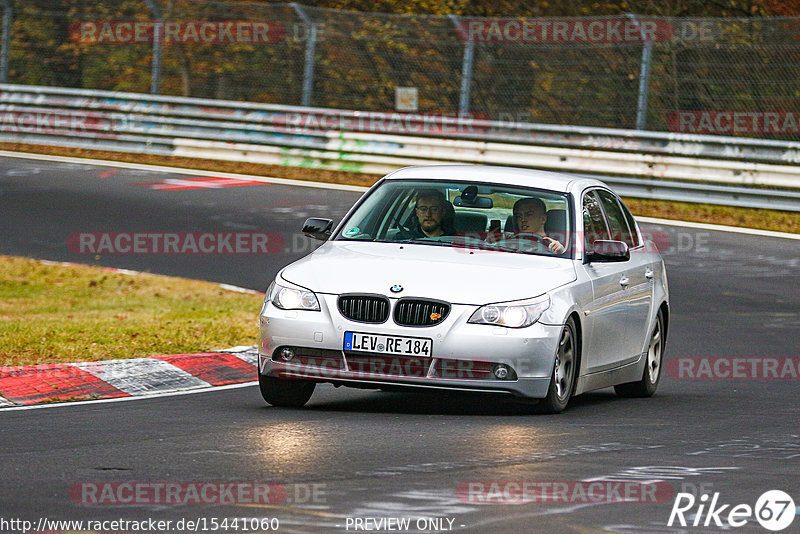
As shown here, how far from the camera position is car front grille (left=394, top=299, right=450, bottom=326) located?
8.67 meters

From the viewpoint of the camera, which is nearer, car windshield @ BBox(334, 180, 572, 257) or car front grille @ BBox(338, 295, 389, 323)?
car front grille @ BBox(338, 295, 389, 323)

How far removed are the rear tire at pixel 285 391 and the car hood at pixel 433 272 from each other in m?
0.64

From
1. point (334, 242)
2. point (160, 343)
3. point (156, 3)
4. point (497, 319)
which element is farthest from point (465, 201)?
point (156, 3)

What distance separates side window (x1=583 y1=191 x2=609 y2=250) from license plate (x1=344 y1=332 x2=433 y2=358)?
5.65 feet

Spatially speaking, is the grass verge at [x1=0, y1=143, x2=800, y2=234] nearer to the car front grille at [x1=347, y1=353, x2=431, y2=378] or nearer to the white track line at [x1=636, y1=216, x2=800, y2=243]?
the white track line at [x1=636, y1=216, x2=800, y2=243]

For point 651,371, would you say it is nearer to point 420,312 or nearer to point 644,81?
point 420,312

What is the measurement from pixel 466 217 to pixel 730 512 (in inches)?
158

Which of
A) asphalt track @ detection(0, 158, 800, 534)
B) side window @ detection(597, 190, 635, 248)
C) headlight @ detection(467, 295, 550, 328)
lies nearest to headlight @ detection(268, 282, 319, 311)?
asphalt track @ detection(0, 158, 800, 534)

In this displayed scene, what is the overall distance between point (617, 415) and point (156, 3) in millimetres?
19883

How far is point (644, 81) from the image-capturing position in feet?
77.1

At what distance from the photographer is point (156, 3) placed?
90.7 ft

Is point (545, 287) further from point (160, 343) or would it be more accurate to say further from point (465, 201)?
point (160, 343)

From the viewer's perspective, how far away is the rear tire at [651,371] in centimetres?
1077

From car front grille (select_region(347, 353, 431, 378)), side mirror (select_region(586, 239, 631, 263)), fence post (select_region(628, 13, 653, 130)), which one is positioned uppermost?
fence post (select_region(628, 13, 653, 130))
